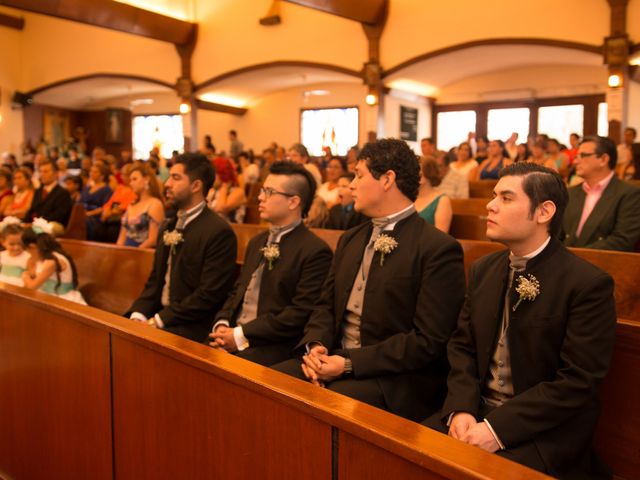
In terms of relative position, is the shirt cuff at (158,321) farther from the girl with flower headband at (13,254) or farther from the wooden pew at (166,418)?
the girl with flower headband at (13,254)

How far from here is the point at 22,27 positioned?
1677cm

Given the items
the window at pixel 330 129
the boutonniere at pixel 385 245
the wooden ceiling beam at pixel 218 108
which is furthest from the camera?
the window at pixel 330 129

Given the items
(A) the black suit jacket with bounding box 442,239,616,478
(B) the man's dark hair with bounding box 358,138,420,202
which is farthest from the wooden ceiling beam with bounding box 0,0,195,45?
(A) the black suit jacket with bounding box 442,239,616,478

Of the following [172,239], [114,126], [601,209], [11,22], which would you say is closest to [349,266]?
[172,239]

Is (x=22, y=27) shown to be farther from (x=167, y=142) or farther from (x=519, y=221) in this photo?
(x=519, y=221)

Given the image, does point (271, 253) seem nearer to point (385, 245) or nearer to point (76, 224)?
point (385, 245)

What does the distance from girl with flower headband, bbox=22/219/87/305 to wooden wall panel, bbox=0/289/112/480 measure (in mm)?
1604

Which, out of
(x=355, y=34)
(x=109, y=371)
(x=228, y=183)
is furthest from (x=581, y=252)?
(x=355, y=34)

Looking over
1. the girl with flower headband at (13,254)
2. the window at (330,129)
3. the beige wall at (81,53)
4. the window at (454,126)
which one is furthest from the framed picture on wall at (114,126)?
the girl with flower headband at (13,254)

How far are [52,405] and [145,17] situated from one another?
450 inches

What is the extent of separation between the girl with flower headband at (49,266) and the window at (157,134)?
13.9 metres

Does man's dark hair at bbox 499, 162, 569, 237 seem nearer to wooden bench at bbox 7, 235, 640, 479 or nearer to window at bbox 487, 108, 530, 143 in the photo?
wooden bench at bbox 7, 235, 640, 479

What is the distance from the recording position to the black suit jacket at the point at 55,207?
7.34m

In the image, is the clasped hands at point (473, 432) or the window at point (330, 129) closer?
the clasped hands at point (473, 432)
